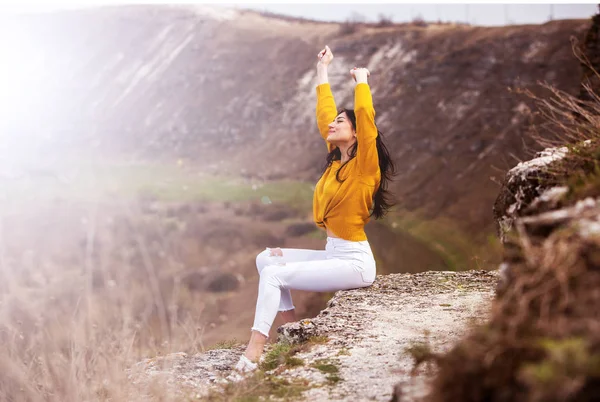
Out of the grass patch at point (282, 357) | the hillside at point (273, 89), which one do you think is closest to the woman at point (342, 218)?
the grass patch at point (282, 357)

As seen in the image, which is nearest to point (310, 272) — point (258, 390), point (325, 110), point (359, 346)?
point (359, 346)

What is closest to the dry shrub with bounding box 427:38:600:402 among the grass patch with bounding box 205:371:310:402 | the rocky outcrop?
the grass patch with bounding box 205:371:310:402

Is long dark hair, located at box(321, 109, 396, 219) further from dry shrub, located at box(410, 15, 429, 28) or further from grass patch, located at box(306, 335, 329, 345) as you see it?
dry shrub, located at box(410, 15, 429, 28)

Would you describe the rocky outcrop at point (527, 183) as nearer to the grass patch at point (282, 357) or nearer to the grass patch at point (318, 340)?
the grass patch at point (318, 340)

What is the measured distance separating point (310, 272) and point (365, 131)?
1.09 m

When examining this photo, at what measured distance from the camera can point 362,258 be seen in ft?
16.1

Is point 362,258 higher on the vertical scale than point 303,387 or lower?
higher

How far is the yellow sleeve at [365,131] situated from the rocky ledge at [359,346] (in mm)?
1231

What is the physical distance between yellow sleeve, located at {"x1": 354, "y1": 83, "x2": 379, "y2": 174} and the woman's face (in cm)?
22

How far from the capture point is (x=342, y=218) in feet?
15.7

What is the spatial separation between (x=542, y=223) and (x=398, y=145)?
99.7ft

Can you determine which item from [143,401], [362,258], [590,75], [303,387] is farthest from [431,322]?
[590,75]

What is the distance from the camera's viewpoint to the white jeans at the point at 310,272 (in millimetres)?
4547

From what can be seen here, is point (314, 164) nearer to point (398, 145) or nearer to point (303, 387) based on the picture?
point (398, 145)
